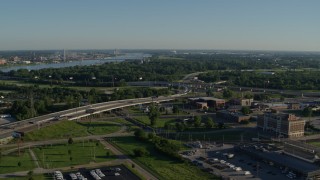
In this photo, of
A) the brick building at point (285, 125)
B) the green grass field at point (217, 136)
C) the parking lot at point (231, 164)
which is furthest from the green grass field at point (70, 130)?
the brick building at point (285, 125)

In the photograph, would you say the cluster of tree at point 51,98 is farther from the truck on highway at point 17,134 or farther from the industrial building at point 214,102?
the industrial building at point 214,102

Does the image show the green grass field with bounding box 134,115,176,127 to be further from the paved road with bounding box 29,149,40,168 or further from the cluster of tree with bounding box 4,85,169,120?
the paved road with bounding box 29,149,40,168

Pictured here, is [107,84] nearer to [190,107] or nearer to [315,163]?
[190,107]

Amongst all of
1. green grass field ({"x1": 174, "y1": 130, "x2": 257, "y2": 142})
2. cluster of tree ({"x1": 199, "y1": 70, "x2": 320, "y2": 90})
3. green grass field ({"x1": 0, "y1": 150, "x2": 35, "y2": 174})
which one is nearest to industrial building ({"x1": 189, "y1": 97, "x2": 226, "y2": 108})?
green grass field ({"x1": 174, "y1": 130, "x2": 257, "y2": 142})

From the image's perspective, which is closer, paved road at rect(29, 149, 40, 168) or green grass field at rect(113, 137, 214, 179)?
green grass field at rect(113, 137, 214, 179)

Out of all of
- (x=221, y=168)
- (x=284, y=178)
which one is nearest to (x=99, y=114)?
(x=221, y=168)

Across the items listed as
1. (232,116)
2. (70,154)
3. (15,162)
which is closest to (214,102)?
(232,116)
